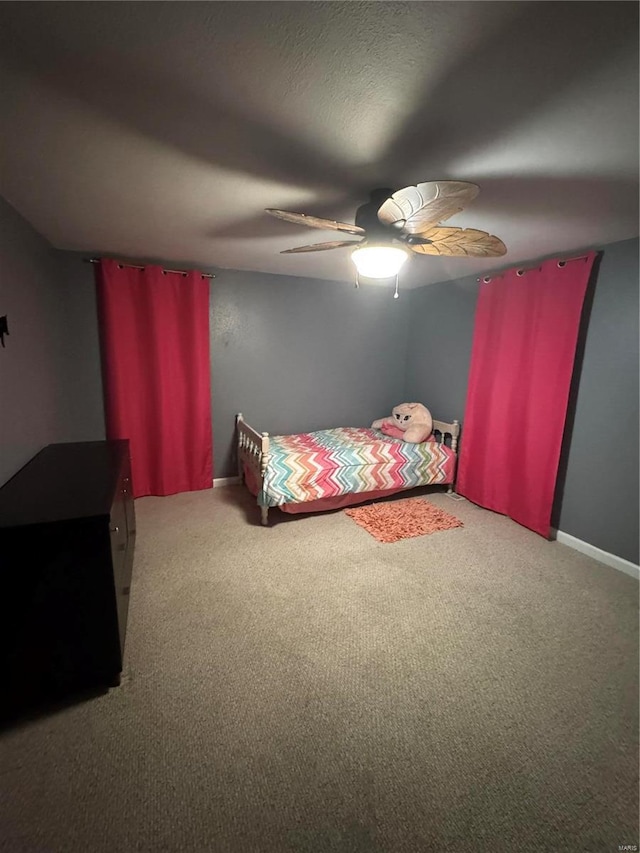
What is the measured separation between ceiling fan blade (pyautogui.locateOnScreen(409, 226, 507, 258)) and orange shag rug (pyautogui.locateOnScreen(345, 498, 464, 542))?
2.03m

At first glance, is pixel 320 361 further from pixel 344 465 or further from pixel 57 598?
pixel 57 598

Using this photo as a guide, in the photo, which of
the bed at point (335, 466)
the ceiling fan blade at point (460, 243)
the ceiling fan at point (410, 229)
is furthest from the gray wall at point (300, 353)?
the ceiling fan blade at point (460, 243)

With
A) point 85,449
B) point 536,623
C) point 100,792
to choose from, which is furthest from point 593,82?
point 85,449

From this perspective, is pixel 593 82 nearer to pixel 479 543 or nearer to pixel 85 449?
pixel 479 543

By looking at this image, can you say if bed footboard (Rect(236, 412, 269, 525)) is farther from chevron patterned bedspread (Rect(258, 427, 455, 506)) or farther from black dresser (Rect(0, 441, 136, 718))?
black dresser (Rect(0, 441, 136, 718))

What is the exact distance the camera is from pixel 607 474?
104 inches

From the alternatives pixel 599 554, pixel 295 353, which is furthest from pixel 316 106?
pixel 599 554

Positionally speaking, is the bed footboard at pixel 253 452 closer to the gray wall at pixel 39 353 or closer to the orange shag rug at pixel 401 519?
the orange shag rug at pixel 401 519

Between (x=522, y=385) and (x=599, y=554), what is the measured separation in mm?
1372

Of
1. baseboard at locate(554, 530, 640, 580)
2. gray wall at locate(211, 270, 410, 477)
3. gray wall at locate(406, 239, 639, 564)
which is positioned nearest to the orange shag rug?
baseboard at locate(554, 530, 640, 580)

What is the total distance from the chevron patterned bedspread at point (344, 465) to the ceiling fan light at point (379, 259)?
5.45ft

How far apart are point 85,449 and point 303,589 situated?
1635 mm

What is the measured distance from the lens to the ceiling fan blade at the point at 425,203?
4.22 ft

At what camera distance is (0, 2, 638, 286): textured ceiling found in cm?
92
